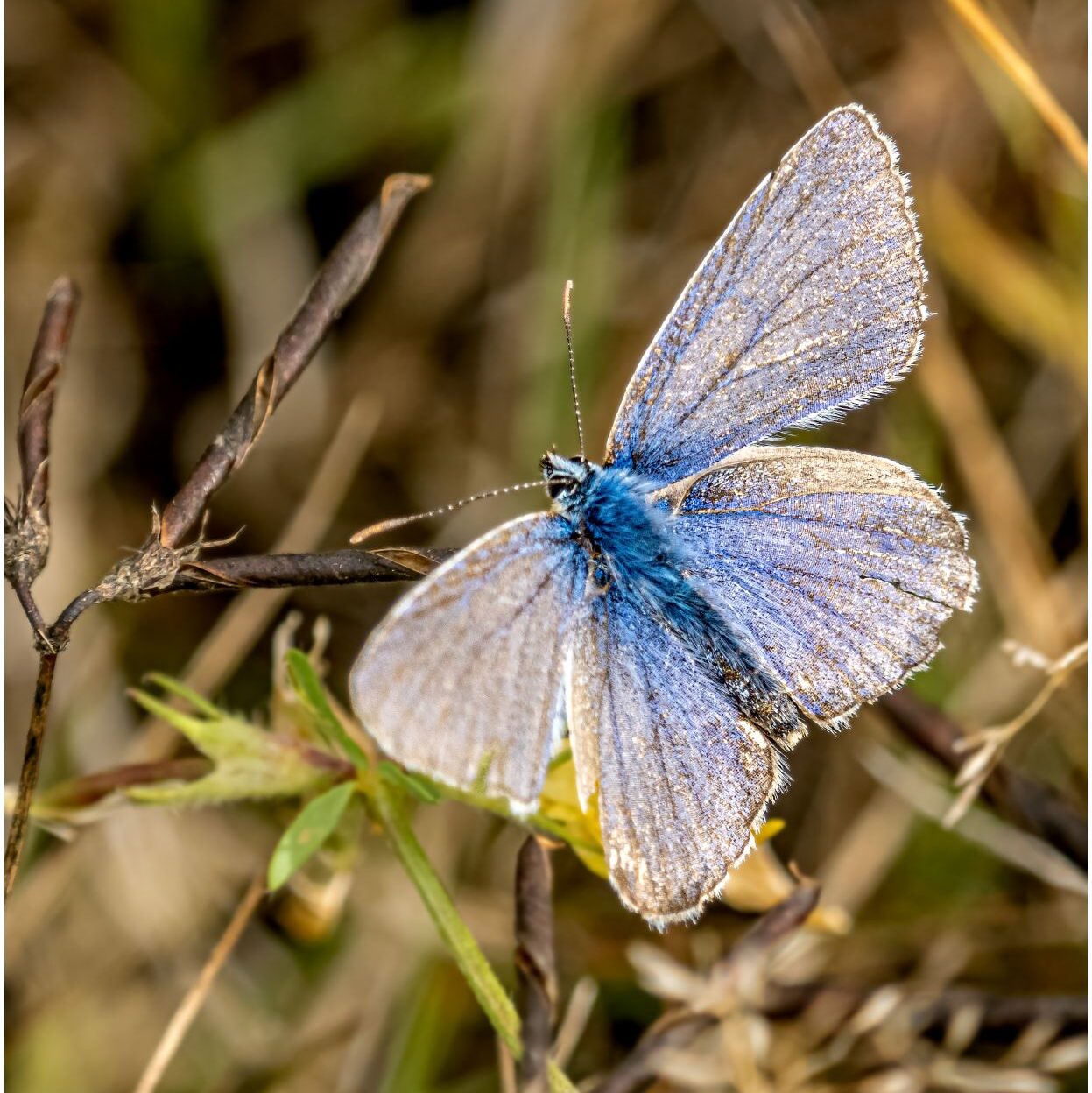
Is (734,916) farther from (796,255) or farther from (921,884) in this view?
(796,255)

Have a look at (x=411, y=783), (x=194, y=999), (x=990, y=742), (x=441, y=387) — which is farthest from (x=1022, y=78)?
(x=194, y=999)

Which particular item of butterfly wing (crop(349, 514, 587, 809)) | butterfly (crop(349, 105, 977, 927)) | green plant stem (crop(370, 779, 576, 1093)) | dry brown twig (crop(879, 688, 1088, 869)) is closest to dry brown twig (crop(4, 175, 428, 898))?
butterfly wing (crop(349, 514, 587, 809))

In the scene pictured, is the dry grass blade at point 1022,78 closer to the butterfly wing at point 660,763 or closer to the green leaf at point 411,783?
the butterfly wing at point 660,763

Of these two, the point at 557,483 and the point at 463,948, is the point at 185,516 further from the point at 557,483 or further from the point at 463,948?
the point at 463,948

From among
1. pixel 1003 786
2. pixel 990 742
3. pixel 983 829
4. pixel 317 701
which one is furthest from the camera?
pixel 983 829

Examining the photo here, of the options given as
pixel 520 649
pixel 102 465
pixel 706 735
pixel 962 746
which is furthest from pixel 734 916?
pixel 102 465

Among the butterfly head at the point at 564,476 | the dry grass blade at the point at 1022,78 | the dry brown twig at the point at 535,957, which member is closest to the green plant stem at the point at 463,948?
the dry brown twig at the point at 535,957

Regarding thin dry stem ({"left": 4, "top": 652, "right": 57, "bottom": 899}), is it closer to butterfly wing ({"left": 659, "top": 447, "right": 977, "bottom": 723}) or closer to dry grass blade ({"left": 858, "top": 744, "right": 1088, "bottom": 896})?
butterfly wing ({"left": 659, "top": 447, "right": 977, "bottom": 723})
